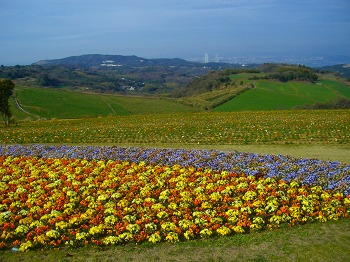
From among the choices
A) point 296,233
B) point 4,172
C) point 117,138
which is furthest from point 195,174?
point 117,138

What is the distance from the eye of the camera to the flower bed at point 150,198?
14.0 m

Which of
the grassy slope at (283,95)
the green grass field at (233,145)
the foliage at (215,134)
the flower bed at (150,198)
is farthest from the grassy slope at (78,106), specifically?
the flower bed at (150,198)

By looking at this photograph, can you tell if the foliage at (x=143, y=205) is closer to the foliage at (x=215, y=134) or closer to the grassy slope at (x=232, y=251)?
the grassy slope at (x=232, y=251)

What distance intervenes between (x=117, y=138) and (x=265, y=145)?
15.3 metres

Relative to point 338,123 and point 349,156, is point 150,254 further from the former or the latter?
point 338,123

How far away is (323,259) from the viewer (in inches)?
470

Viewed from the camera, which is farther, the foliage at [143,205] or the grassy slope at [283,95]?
the grassy slope at [283,95]

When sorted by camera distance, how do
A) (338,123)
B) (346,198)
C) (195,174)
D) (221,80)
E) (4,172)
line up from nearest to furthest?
(346,198) → (195,174) → (4,172) → (338,123) → (221,80)

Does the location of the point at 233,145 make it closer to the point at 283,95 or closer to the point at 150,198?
the point at 150,198

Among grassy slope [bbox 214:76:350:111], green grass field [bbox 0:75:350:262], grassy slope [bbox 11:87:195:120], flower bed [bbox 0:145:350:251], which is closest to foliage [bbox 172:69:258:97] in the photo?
grassy slope [bbox 214:76:350:111]

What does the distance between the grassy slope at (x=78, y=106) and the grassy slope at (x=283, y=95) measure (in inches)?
771

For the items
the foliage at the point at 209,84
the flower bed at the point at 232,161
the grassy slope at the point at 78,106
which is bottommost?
the grassy slope at the point at 78,106

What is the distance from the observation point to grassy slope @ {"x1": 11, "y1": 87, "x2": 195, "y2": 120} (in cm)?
10692

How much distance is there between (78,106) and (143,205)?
10870 cm
